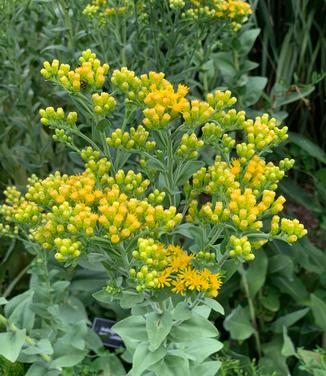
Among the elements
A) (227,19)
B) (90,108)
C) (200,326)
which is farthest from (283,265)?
(90,108)

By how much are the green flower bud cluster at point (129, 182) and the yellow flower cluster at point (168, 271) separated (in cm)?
13

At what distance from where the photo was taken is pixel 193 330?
136 cm

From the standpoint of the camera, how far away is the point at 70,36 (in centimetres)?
222

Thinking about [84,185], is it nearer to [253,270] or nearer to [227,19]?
[227,19]

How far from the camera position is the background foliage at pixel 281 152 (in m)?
2.27

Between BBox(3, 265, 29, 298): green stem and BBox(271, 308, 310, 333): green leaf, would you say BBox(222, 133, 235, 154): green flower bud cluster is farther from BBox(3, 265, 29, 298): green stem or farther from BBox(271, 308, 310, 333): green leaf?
BBox(3, 265, 29, 298): green stem

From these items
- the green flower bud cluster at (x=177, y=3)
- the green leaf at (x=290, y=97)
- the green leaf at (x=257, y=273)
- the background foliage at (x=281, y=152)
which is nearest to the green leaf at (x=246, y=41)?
the background foliage at (x=281, y=152)

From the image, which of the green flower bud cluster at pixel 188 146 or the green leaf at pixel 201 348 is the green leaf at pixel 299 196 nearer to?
the green leaf at pixel 201 348

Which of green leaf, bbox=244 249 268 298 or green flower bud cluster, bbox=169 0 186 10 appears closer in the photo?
green flower bud cluster, bbox=169 0 186 10

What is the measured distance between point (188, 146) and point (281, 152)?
1.47 meters

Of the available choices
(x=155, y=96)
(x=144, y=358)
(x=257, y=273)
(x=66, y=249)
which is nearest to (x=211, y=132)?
(x=155, y=96)

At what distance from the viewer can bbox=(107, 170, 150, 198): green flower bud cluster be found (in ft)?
4.17

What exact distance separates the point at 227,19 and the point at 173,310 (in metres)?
1.18

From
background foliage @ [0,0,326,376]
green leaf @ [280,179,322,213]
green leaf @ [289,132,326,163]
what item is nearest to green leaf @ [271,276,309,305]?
background foliage @ [0,0,326,376]
